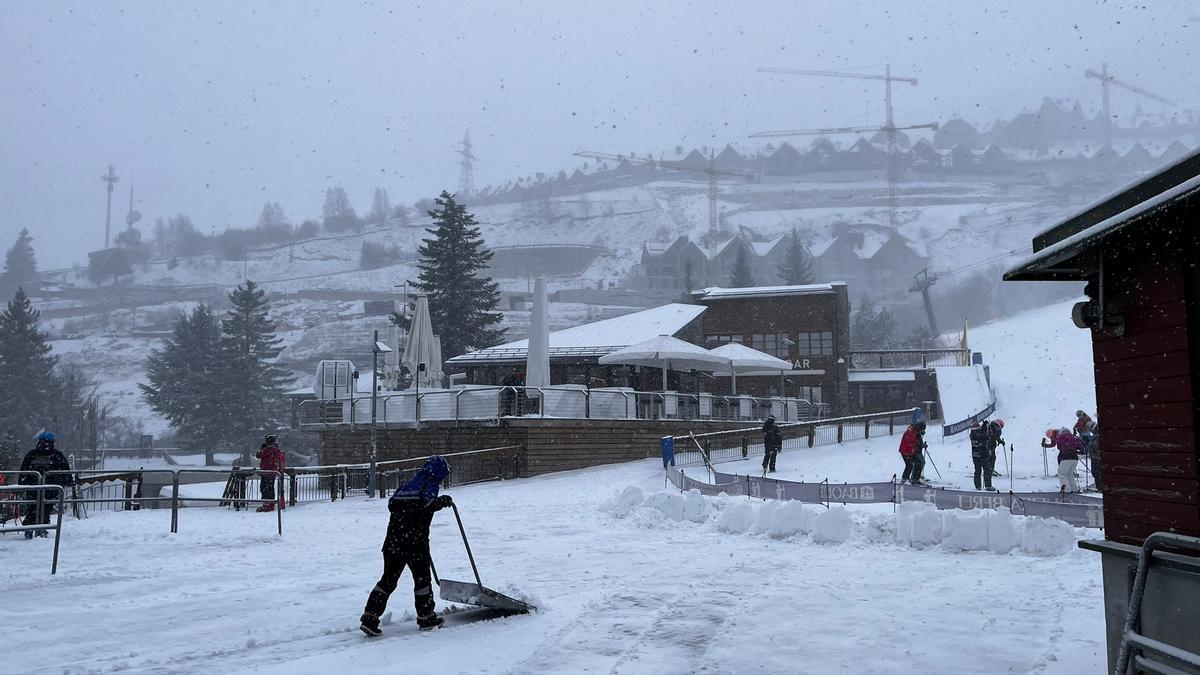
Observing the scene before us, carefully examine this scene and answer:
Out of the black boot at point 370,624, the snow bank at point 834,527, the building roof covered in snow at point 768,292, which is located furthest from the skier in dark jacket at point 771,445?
the building roof covered in snow at point 768,292

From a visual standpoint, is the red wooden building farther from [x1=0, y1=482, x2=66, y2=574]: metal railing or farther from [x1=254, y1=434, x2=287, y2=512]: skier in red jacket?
[x1=254, y1=434, x2=287, y2=512]: skier in red jacket

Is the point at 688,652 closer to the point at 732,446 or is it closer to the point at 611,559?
the point at 611,559

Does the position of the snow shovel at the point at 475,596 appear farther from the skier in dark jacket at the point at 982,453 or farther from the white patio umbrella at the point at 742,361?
the white patio umbrella at the point at 742,361

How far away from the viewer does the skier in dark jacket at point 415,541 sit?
8.62 m

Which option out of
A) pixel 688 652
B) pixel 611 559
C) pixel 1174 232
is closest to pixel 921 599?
pixel 688 652

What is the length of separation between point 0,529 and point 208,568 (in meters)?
2.97

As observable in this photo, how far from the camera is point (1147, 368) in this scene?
6590mm

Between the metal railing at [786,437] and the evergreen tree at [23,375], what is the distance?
194ft

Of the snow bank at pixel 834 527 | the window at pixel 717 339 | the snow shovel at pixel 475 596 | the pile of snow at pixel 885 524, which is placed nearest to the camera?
the snow shovel at pixel 475 596

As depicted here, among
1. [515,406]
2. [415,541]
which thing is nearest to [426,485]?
[415,541]

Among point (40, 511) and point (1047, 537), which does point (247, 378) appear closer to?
point (40, 511)

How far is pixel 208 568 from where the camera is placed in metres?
12.4

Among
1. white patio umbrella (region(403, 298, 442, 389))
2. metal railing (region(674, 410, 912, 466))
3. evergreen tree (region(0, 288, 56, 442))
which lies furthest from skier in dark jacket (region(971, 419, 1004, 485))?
evergreen tree (region(0, 288, 56, 442))

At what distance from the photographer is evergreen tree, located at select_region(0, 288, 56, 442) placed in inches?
2803
